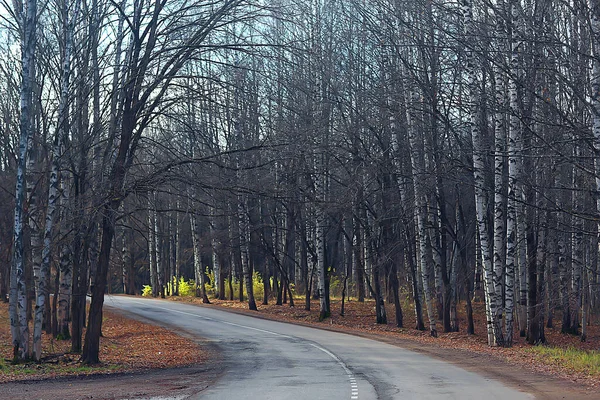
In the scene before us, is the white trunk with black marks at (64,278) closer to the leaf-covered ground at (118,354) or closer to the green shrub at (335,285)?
the leaf-covered ground at (118,354)

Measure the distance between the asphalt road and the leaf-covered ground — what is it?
129cm

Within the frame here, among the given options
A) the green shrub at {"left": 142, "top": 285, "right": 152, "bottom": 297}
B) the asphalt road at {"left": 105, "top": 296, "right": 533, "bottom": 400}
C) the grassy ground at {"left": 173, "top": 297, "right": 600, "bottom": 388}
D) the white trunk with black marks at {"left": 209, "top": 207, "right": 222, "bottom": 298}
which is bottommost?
the grassy ground at {"left": 173, "top": 297, "right": 600, "bottom": 388}

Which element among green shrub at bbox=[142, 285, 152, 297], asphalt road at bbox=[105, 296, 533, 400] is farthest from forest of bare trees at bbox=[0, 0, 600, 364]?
green shrub at bbox=[142, 285, 152, 297]

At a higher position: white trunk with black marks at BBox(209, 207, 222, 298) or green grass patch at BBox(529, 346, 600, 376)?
white trunk with black marks at BBox(209, 207, 222, 298)

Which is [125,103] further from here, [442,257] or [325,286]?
Answer: [325,286]

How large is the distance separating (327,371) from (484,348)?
727 cm

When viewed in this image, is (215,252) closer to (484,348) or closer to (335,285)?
(335,285)

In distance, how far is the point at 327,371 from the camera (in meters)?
16.1

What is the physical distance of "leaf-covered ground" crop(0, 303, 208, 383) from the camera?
53.6ft

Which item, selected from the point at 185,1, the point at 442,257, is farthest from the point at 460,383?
the point at 442,257

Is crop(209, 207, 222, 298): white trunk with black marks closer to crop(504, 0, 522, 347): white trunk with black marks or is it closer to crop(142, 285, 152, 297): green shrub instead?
crop(142, 285, 152, 297): green shrub

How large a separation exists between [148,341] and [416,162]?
11189 mm

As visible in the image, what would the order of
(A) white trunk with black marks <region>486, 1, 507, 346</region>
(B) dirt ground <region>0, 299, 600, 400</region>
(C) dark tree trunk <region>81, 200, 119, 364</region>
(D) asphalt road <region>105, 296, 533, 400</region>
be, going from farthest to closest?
(A) white trunk with black marks <region>486, 1, 507, 346</region>, (C) dark tree trunk <region>81, 200, 119, 364</region>, (B) dirt ground <region>0, 299, 600, 400</region>, (D) asphalt road <region>105, 296, 533, 400</region>

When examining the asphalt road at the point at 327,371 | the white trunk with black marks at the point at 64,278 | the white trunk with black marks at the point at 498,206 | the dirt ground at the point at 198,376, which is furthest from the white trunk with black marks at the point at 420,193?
the white trunk with black marks at the point at 64,278
